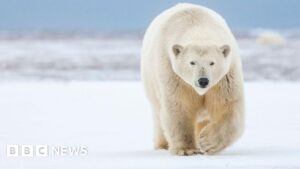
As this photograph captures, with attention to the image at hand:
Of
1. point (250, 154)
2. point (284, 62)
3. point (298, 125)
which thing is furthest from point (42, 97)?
point (284, 62)

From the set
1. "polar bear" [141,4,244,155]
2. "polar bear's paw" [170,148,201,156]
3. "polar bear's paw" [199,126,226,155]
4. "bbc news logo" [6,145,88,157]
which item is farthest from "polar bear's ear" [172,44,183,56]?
"bbc news logo" [6,145,88,157]

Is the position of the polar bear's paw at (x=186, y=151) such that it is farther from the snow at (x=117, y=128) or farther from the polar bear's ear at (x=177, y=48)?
the polar bear's ear at (x=177, y=48)

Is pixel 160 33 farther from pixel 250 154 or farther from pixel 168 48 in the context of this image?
pixel 250 154

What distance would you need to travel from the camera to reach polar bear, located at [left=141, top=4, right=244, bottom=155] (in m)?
6.01

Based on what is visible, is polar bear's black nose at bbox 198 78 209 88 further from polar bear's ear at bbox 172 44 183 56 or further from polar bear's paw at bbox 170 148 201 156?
polar bear's paw at bbox 170 148 201 156

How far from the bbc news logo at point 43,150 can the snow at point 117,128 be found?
3.2 inches

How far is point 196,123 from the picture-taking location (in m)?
6.64

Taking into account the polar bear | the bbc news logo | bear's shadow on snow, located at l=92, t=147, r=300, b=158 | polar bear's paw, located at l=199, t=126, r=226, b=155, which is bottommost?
bear's shadow on snow, located at l=92, t=147, r=300, b=158

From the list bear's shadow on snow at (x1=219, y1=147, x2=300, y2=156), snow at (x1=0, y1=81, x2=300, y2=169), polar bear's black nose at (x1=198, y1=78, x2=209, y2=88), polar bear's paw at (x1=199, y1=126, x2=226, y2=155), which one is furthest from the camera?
polar bear's paw at (x1=199, y1=126, x2=226, y2=155)

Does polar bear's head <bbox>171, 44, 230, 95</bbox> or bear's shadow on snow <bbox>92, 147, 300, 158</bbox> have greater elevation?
polar bear's head <bbox>171, 44, 230, 95</bbox>

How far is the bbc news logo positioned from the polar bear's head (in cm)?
88

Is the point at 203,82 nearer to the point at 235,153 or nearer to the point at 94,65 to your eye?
the point at 235,153

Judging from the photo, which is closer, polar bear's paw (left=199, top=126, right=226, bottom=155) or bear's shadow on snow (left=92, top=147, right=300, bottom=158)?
bear's shadow on snow (left=92, top=147, right=300, bottom=158)

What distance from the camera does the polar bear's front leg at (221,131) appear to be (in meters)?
6.20
